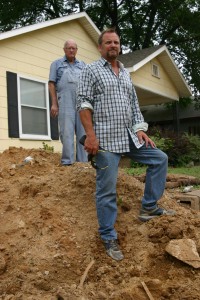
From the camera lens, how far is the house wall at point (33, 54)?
30.2 feet

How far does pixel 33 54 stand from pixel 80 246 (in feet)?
23.9

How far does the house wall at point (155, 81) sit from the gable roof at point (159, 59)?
19cm

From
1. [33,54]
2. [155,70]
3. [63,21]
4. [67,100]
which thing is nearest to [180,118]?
[155,70]

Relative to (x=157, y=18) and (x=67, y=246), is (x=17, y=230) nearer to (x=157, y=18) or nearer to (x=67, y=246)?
(x=67, y=246)

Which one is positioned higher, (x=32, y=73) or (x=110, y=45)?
(x=32, y=73)

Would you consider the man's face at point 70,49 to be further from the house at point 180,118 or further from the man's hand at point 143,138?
the house at point 180,118

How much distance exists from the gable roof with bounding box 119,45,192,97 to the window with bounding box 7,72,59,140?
156 inches

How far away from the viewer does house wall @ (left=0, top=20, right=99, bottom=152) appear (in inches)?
362

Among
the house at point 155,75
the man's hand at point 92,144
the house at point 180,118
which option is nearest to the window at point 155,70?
the house at point 155,75

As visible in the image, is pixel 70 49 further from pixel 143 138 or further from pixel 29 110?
pixel 29 110

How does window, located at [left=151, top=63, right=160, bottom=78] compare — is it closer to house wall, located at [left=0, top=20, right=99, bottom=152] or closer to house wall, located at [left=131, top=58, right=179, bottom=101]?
house wall, located at [left=131, top=58, right=179, bottom=101]

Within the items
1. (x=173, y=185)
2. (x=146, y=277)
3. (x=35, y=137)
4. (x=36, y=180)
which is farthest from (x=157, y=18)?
(x=146, y=277)

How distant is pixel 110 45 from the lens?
393cm

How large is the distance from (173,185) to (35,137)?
401 centimetres
